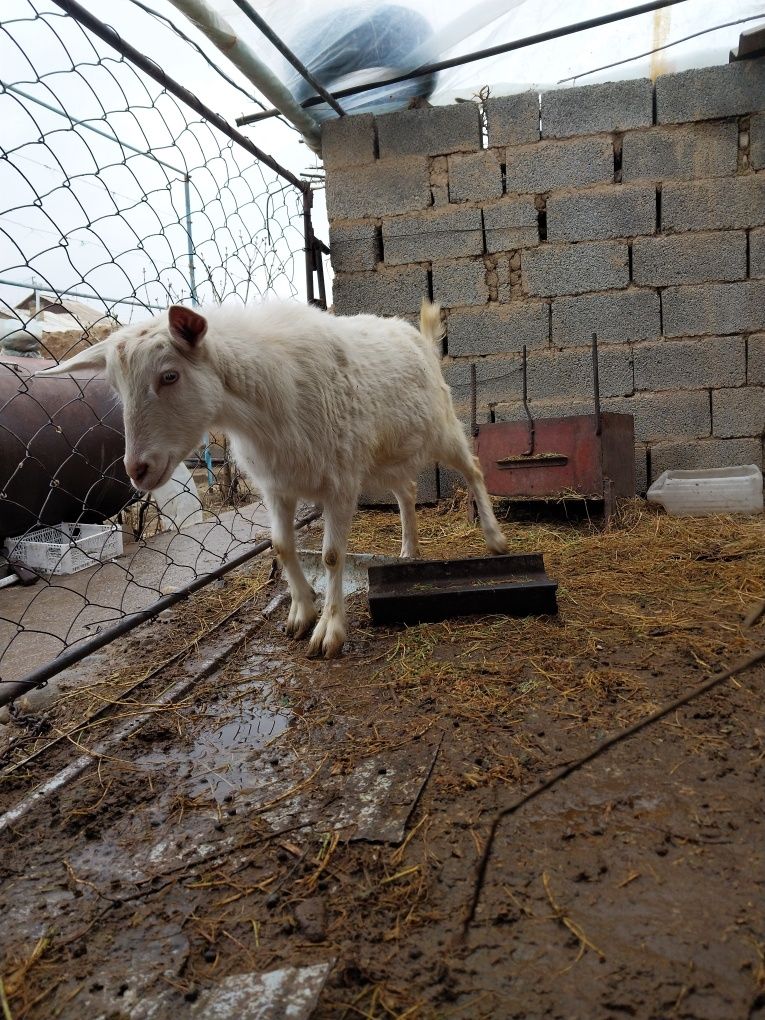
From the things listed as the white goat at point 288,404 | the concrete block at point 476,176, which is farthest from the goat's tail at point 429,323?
the concrete block at point 476,176

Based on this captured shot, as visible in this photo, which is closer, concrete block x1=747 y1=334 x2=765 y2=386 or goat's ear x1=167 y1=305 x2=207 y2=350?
goat's ear x1=167 y1=305 x2=207 y2=350

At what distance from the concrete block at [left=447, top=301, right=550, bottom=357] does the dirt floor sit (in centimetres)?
317

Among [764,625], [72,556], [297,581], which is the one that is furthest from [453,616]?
[72,556]

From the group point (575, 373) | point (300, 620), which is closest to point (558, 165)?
point (575, 373)

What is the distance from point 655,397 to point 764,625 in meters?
3.07

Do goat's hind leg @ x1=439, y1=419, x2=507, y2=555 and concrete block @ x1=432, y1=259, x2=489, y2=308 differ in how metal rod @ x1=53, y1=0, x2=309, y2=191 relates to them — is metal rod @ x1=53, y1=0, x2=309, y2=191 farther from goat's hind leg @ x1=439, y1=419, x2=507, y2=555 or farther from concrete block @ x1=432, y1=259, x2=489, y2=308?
goat's hind leg @ x1=439, y1=419, x2=507, y2=555

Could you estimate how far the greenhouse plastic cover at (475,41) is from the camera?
4367mm

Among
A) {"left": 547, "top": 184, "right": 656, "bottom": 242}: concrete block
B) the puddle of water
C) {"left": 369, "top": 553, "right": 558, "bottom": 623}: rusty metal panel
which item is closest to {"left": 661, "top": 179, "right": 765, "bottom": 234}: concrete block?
{"left": 547, "top": 184, "right": 656, "bottom": 242}: concrete block

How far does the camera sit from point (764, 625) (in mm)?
2654

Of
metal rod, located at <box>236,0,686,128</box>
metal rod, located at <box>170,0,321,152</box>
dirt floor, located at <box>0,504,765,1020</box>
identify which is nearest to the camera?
dirt floor, located at <box>0,504,765,1020</box>

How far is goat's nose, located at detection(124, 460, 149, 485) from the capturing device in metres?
2.22

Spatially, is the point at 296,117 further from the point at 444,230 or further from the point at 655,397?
the point at 655,397

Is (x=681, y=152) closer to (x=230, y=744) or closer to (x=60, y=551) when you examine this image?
(x=230, y=744)

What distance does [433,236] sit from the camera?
18.0 feet
